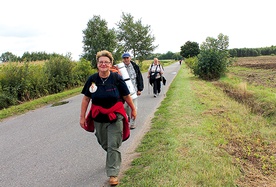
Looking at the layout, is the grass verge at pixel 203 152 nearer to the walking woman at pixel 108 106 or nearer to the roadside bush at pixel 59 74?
the walking woman at pixel 108 106

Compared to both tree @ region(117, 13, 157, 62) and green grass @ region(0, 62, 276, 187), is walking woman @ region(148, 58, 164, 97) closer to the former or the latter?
green grass @ region(0, 62, 276, 187)

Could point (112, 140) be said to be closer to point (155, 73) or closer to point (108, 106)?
point (108, 106)

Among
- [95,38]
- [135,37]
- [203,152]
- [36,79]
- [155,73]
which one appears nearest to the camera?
[203,152]

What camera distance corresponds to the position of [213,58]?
19.5 meters

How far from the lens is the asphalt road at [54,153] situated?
411 centimetres

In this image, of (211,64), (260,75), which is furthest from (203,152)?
(260,75)

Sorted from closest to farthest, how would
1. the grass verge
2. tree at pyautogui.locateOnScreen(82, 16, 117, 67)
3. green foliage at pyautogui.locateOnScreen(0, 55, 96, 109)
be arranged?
the grass verge → green foliage at pyautogui.locateOnScreen(0, 55, 96, 109) → tree at pyautogui.locateOnScreen(82, 16, 117, 67)

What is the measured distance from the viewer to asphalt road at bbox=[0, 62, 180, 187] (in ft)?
13.5

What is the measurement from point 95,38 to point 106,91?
77.6ft

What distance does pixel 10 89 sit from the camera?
12.7m

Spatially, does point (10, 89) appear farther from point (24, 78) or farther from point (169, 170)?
point (169, 170)

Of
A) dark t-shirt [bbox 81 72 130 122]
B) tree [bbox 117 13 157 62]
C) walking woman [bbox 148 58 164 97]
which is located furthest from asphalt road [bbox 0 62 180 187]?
tree [bbox 117 13 157 62]

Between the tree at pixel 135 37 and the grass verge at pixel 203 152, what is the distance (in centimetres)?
3258

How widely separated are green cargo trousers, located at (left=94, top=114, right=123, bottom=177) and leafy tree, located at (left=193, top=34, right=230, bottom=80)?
1695 cm
